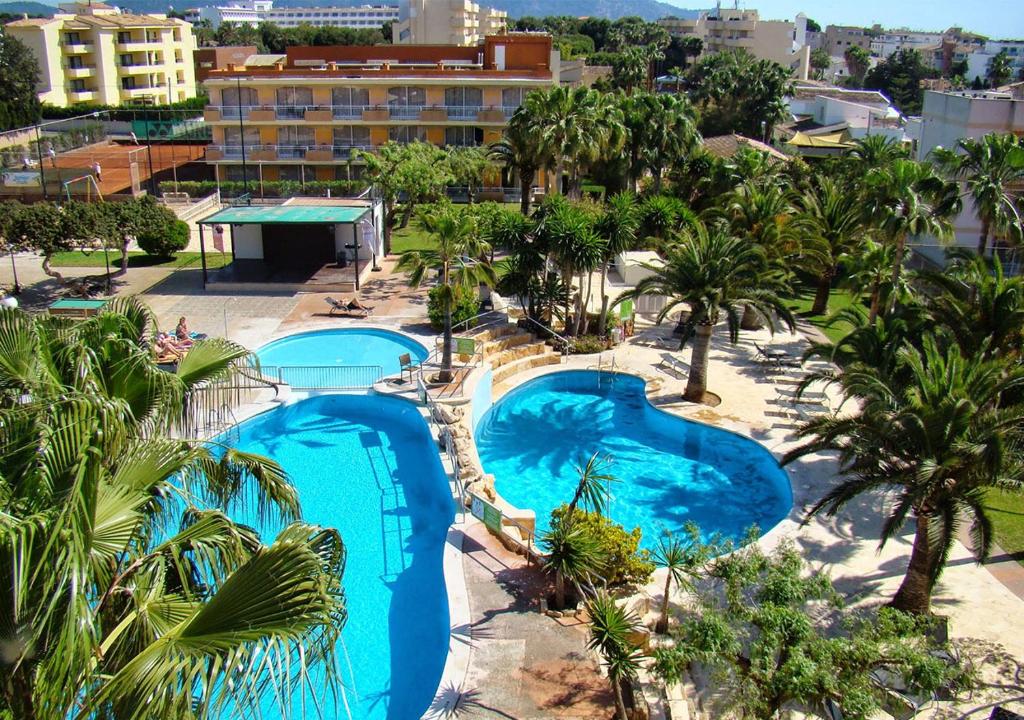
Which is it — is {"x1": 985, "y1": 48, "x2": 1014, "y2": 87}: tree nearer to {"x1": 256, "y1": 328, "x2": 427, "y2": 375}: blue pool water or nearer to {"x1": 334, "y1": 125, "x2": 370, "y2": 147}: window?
{"x1": 334, "y1": 125, "x2": 370, "y2": 147}: window

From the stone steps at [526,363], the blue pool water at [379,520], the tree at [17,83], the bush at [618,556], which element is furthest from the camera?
the tree at [17,83]

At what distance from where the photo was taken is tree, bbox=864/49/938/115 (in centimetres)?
13100

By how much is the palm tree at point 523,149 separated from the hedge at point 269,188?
12358 millimetres

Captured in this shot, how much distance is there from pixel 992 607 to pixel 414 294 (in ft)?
75.3

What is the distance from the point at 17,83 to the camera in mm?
69812

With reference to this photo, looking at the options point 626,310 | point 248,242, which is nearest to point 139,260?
point 248,242

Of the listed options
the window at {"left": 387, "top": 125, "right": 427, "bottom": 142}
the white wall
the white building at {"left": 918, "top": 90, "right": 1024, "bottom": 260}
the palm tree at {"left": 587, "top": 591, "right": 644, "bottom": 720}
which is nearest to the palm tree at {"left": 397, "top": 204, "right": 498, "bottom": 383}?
the palm tree at {"left": 587, "top": 591, "right": 644, "bottom": 720}

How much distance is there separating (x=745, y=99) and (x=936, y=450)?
222 ft

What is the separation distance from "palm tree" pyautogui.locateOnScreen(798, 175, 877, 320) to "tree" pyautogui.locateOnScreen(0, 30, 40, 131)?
6240cm

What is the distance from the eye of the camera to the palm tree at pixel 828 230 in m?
29.5

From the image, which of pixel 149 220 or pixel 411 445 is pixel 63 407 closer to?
pixel 411 445

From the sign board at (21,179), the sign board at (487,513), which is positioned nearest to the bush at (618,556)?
the sign board at (487,513)

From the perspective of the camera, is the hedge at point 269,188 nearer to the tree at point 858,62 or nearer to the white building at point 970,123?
the white building at point 970,123

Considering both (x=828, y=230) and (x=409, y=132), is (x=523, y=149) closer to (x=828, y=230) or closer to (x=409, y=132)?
(x=828, y=230)
